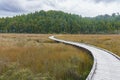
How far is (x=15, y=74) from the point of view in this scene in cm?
1366

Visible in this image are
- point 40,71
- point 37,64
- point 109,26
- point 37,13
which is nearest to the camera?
point 40,71

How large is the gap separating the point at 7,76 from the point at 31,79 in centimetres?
141

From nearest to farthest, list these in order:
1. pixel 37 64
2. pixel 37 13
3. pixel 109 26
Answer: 1. pixel 37 64
2. pixel 109 26
3. pixel 37 13

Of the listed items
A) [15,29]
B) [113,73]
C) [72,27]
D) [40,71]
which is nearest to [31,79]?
[40,71]

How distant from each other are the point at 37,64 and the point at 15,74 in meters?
3.90

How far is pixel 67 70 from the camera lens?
52.3 ft

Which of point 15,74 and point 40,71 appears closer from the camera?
point 15,74

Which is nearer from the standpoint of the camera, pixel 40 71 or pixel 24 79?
pixel 24 79

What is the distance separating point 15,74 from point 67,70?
3597mm

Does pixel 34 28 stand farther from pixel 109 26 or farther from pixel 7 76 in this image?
pixel 7 76

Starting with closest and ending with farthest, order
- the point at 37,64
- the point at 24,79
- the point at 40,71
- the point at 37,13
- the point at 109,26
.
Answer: the point at 24,79 < the point at 40,71 < the point at 37,64 < the point at 109,26 < the point at 37,13

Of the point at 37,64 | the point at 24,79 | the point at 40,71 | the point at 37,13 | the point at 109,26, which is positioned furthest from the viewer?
the point at 37,13

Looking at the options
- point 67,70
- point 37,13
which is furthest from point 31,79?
point 37,13

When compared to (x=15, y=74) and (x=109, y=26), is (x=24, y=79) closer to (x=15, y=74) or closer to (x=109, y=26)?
(x=15, y=74)
